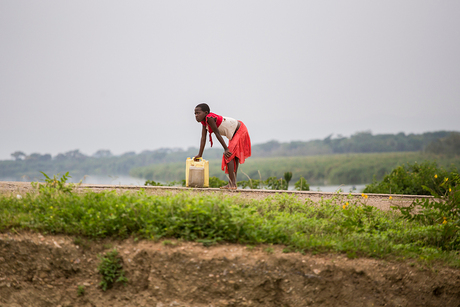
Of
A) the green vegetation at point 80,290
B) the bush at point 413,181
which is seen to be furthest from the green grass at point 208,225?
the bush at point 413,181

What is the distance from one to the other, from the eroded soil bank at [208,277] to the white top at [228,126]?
119 inches

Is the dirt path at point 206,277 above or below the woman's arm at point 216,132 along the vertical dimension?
below

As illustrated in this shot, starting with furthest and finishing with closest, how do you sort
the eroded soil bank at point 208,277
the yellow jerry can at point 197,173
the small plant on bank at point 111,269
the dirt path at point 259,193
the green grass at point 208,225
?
the yellow jerry can at point 197,173 → the dirt path at point 259,193 → the green grass at point 208,225 → the small plant on bank at point 111,269 → the eroded soil bank at point 208,277

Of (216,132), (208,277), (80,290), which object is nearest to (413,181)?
(216,132)

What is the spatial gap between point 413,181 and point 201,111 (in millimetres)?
5450

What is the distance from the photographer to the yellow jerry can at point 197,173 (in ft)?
23.3

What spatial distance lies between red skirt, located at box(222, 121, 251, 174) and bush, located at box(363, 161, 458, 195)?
3.58 metres

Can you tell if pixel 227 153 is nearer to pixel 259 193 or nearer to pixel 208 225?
pixel 259 193

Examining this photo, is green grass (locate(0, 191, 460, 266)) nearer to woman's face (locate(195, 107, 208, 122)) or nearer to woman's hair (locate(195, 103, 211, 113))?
woman's face (locate(195, 107, 208, 122))

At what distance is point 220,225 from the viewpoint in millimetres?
4223

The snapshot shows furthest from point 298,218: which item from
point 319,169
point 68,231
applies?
point 319,169

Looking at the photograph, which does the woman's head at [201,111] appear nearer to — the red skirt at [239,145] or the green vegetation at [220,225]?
the red skirt at [239,145]

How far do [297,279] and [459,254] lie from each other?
85.2 inches

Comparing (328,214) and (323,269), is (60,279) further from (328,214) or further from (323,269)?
(328,214)
